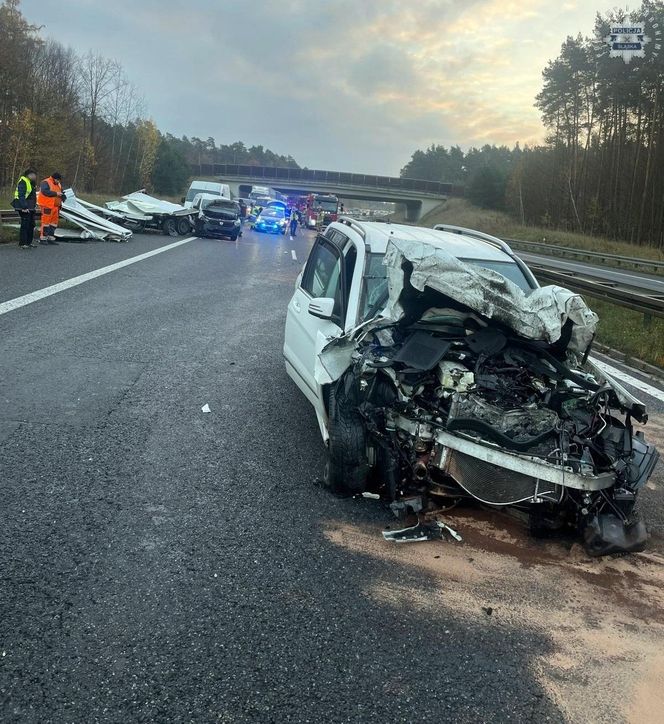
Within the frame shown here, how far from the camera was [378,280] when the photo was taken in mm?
5230

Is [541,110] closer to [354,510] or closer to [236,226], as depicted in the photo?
[236,226]

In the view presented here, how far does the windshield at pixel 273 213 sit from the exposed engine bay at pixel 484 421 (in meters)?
33.3

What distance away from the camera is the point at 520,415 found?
12.2 ft

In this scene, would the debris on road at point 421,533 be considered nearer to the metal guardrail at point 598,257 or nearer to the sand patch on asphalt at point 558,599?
the sand patch on asphalt at point 558,599

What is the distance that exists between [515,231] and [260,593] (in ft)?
200

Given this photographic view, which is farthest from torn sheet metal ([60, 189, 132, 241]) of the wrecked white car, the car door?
the wrecked white car

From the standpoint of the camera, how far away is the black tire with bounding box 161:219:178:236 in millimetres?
25344

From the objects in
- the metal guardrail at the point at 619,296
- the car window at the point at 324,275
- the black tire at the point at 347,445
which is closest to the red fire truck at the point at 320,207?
the metal guardrail at the point at 619,296

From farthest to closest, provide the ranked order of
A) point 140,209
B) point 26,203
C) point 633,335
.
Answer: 1. point 140,209
2. point 26,203
3. point 633,335

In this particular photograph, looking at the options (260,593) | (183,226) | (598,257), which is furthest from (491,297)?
(598,257)

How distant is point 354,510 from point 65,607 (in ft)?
5.94

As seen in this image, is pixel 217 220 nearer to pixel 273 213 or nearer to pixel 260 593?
pixel 273 213

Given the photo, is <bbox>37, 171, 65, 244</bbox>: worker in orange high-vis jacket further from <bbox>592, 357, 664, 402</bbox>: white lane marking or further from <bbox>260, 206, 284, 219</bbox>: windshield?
<bbox>260, 206, 284, 219</bbox>: windshield

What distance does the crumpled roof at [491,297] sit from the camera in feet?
13.8
